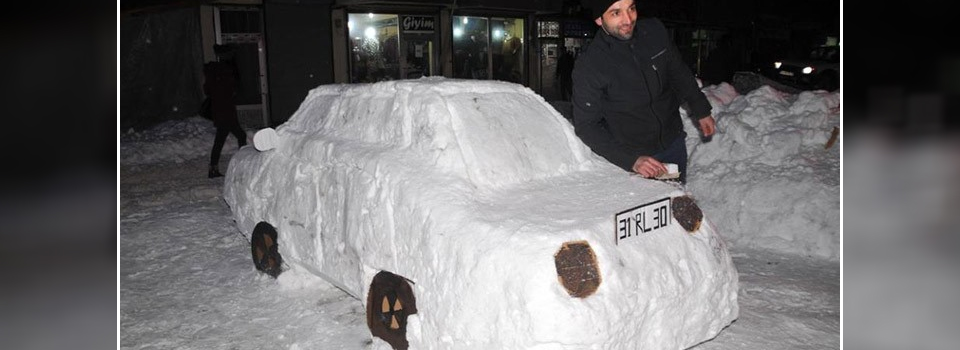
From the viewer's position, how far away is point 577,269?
265 centimetres

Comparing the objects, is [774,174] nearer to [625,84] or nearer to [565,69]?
[625,84]

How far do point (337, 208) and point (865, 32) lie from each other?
119 inches

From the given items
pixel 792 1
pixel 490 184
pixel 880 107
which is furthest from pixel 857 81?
pixel 792 1

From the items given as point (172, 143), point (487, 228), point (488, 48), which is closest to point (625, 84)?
point (487, 228)

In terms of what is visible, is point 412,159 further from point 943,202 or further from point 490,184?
point 943,202

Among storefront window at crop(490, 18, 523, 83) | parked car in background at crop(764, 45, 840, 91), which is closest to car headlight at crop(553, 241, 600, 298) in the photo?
storefront window at crop(490, 18, 523, 83)

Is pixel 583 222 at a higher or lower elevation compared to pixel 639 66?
lower

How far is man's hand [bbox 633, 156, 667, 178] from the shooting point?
362 cm

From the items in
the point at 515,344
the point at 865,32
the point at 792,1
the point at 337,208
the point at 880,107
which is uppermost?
the point at 792,1

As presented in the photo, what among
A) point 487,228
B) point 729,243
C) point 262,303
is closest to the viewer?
point 487,228

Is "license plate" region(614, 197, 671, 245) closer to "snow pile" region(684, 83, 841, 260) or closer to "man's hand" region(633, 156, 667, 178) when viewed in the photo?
"man's hand" region(633, 156, 667, 178)

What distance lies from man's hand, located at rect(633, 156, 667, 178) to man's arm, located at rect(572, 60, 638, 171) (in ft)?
0.94

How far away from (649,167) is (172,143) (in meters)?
10.4

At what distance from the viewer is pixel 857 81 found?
64.2 inches
